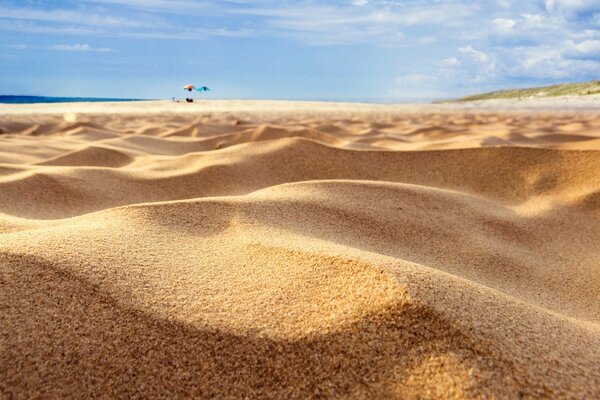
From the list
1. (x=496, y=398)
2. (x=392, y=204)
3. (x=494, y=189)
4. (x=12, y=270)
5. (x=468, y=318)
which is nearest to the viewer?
(x=496, y=398)

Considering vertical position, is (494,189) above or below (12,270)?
below

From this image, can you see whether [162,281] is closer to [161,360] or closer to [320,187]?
[161,360]

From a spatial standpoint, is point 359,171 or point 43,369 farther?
point 359,171

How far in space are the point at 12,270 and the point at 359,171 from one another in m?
1.88

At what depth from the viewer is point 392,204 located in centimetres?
165

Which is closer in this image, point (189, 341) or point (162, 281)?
point (189, 341)

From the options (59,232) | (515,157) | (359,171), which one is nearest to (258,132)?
(359,171)

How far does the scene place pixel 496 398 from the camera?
59 centimetres

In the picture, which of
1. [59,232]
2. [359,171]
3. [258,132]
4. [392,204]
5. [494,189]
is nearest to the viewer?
[59,232]

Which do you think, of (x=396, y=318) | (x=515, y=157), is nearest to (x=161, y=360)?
(x=396, y=318)

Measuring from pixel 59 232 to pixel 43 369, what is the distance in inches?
16.7

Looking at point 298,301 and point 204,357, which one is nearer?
point 204,357

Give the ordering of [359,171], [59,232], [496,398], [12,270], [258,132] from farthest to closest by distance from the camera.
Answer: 1. [258,132]
2. [359,171]
3. [59,232]
4. [12,270]
5. [496,398]

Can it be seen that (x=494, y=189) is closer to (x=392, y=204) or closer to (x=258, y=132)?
(x=392, y=204)
